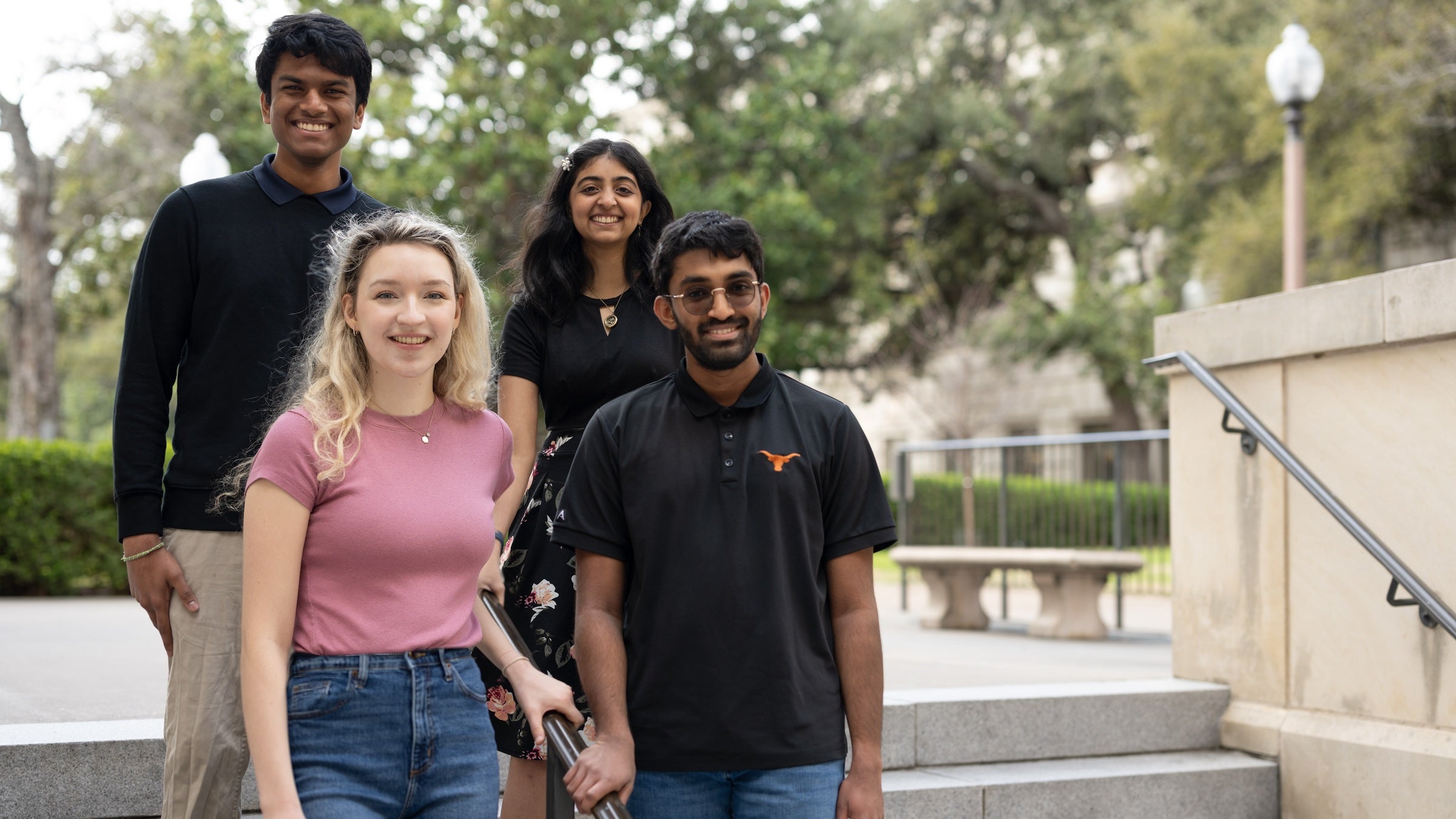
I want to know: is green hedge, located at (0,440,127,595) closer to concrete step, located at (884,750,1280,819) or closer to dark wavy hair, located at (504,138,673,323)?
Result: concrete step, located at (884,750,1280,819)

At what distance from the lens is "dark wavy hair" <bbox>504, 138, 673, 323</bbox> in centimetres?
329

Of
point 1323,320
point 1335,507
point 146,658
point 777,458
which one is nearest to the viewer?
point 777,458

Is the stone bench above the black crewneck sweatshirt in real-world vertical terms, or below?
below

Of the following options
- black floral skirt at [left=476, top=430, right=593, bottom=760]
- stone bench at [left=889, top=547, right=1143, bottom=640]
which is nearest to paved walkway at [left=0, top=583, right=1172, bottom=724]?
stone bench at [left=889, top=547, right=1143, bottom=640]

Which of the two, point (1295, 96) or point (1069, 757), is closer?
point (1069, 757)

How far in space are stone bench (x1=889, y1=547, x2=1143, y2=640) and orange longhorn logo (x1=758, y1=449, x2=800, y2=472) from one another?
6744 mm

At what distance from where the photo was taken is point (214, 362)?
2682 millimetres

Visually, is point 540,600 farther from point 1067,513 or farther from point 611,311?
point 1067,513

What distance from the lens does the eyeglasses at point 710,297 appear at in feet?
8.09

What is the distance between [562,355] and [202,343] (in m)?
0.86

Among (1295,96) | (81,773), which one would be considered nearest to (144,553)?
(81,773)

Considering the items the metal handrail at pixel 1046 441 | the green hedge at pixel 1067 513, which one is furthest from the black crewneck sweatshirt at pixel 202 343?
the green hedge at pixel 1067 513

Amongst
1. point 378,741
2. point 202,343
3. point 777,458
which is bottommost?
point 378,741

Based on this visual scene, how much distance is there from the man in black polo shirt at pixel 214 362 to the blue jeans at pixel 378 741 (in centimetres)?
53
